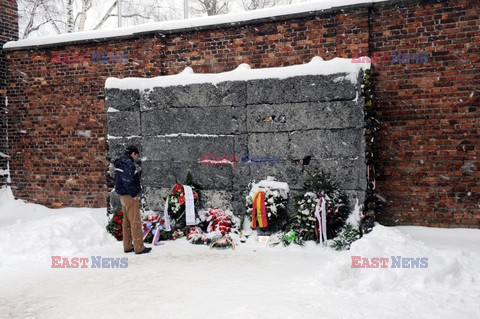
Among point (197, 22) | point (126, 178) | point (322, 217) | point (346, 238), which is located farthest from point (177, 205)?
point (197, 22)

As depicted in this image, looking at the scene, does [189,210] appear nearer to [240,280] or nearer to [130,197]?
[130,197]

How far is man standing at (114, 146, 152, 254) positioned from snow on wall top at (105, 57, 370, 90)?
6.38 ft

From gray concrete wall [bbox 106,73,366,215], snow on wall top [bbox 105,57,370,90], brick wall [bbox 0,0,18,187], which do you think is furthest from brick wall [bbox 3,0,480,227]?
brick wall [bbox 0,0,18,187]

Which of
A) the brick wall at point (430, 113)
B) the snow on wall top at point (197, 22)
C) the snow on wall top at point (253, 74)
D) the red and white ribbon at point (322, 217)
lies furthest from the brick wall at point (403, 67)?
the red and white ribbon at point (322, 217)

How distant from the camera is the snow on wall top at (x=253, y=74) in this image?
6508 mm

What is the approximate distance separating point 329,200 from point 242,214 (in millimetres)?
1681

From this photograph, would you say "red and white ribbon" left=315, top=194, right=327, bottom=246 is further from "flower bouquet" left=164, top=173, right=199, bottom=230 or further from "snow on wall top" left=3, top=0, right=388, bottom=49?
"snow on wall top" left=3, top=0, right=388, bottom=49

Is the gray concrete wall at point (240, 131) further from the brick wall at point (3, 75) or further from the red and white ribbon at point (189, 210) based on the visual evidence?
the brick wall at point (3, 75)

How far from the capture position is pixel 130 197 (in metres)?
6.32

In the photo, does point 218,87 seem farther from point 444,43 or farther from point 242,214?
point 444,43

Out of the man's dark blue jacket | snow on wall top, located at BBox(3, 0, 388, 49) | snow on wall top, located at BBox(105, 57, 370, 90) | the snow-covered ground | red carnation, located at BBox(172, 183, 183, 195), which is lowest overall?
the snow-covered ground

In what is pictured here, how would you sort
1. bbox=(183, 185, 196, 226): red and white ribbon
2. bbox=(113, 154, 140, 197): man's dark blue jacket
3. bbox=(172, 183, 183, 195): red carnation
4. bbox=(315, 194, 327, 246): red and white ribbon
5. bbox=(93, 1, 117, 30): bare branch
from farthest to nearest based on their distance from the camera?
1. bbox=(93, 1, 117, 30): bare branch
2. bbox=(172, 183, 183, 195): red carnation
3. bbox=(183, 185, 196, 226): red and white ribbon
4. bbox=(113, 154, 140, 197): man's dark blue jacket
5. bbox=(315, 194, 327, 246): red and white ribbon

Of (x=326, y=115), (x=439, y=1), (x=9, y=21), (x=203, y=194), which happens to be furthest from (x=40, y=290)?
(x=9, y=21)

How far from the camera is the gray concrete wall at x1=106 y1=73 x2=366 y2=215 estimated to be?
21.5 feet
